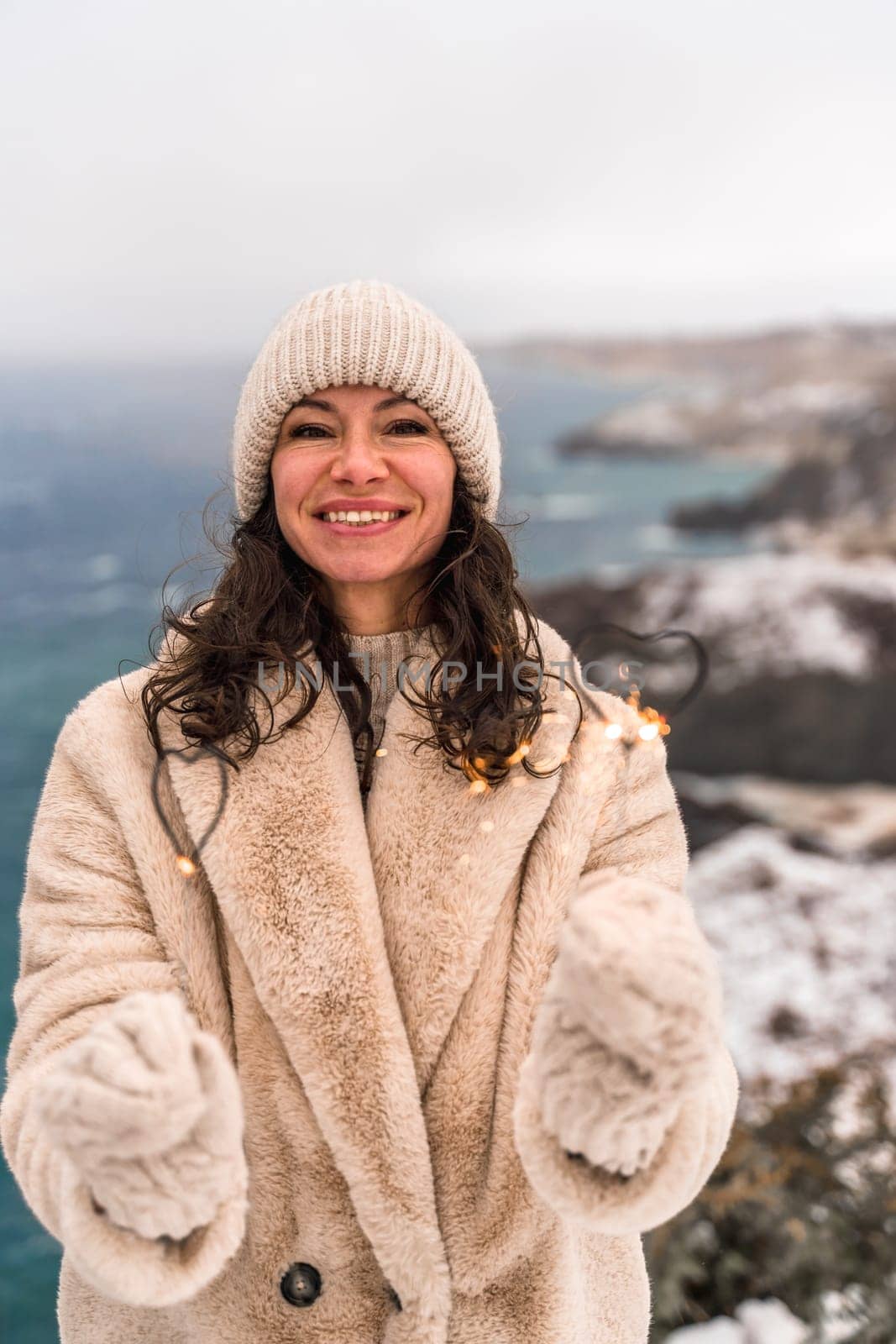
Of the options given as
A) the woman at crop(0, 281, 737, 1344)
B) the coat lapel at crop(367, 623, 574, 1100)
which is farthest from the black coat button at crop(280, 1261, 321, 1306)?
the coat lapel at crop(367, 623, 574, 1100)

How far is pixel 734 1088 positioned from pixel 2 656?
227 centimetres

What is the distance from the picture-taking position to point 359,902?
95 centimetres

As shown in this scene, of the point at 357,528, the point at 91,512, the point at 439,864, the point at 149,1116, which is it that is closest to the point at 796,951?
the point at 439,864

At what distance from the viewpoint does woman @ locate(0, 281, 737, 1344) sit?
77 centimetres

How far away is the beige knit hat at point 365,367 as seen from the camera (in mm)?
1025

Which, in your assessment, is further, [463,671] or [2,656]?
[2,656]

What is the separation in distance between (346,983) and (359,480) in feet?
1.80

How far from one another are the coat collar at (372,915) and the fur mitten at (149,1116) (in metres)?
0.23

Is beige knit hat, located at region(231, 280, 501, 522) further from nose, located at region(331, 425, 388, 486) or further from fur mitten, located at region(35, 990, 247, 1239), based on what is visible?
fur mitten, located at region(35, 990, 247, 1239)

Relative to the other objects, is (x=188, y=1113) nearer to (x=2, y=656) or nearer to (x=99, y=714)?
(x=99, y=714)

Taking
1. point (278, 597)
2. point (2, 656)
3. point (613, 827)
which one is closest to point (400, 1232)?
point (613, 827)

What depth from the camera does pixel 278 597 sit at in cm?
114

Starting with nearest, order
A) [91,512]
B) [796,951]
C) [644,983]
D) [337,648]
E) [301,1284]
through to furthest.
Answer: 1. [644,983]
2. [301,1284]
3. [337,648]
4. [796,951]
5. [91,512]

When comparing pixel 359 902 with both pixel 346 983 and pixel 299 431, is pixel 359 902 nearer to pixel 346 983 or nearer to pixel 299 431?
pixel 346 983
